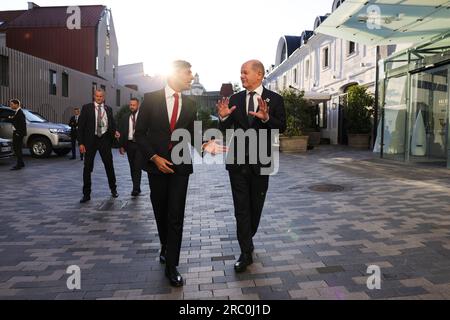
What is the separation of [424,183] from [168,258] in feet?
20.9

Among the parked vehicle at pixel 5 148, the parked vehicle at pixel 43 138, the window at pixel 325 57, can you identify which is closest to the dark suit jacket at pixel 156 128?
→ the parked vehicle at pixel 5 148

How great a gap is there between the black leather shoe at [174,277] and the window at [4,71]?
16.1 m

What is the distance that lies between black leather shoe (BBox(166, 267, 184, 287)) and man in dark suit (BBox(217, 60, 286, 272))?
57 centimetres

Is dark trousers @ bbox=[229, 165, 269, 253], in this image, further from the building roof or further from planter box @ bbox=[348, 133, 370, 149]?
the building roof

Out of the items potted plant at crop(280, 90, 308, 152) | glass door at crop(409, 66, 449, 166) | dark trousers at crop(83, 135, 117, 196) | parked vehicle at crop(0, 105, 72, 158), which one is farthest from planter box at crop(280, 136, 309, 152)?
dark trousers at crop(83, 135, 117, 196)

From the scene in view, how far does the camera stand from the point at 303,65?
28594 mm

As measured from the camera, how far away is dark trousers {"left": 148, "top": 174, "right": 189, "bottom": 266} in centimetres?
333

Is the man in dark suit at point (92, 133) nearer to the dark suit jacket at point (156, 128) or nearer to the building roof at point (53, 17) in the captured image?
the dark suit jacket at point (156, 128)

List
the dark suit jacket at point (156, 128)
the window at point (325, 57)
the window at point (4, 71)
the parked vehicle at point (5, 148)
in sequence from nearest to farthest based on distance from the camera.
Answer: the dark suit jacket at point (156, 128)
the parked vehicle at point (5, 148)
the window at point (4, 71)
the window at point (325, 57)

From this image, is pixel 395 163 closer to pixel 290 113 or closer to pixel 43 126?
pixel 290 113

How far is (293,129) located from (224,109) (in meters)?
13.3

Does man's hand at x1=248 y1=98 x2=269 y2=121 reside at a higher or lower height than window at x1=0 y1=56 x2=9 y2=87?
lower

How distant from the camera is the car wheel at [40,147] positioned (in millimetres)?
14273
